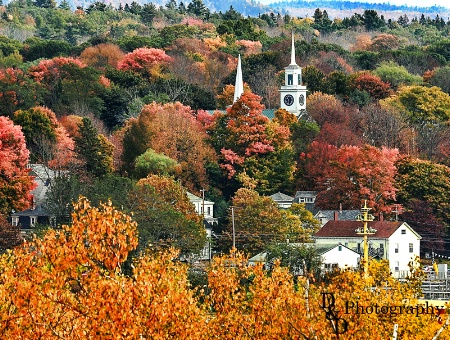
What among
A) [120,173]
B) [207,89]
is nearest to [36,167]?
[120,173]

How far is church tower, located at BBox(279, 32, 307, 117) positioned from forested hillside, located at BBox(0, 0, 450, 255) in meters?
0.88

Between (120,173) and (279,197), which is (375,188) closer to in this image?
(279,197)

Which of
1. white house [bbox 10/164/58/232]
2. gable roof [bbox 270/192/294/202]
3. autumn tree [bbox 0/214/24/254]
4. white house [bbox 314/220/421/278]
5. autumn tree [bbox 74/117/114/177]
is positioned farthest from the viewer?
gable roof [bbox 270/192/294/202]

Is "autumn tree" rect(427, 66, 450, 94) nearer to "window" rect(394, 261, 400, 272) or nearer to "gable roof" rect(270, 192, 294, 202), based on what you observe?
"gable roof" rect(270, 192, 294, 202)

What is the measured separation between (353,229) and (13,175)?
59.3ft

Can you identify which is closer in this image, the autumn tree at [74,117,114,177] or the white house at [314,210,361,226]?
the white house at [314,210,361,226]

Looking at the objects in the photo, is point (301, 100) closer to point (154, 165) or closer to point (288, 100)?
point (288, 100)

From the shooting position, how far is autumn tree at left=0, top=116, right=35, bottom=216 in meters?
92.4

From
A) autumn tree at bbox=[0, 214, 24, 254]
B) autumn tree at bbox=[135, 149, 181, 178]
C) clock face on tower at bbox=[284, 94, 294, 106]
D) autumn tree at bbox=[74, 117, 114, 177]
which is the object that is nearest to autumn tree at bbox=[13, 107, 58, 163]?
autumn tree at bbox=[74, 117, 114, 177]

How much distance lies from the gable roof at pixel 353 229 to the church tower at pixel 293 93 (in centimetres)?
2467

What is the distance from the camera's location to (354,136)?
10494 cm

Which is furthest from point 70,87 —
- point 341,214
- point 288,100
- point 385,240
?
point 385,240

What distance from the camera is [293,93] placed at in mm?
119188

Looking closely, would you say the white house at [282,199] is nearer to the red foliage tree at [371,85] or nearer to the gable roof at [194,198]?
the gable roof at [194,198]
